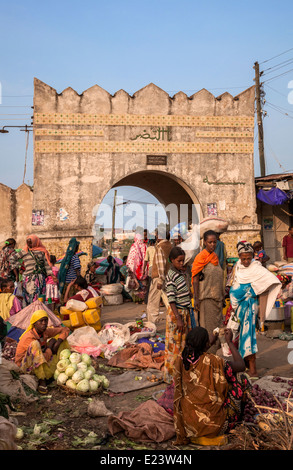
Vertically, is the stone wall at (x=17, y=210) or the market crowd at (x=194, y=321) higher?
the stone wall at (x=17, y=210)

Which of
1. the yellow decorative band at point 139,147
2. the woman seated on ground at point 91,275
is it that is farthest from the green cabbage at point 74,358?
the yellow decorative band at point 139,147

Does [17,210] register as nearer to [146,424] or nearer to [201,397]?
[146,424]

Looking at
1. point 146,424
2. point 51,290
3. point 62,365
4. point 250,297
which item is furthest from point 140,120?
point 146,424

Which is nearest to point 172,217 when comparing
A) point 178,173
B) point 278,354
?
point 178,173

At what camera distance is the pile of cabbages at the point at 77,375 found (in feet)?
16.7

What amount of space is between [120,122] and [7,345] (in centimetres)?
794

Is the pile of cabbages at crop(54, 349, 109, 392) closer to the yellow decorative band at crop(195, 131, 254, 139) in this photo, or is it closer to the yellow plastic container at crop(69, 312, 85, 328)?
the yellow plastic container at crop(69, 312, 85, 328)

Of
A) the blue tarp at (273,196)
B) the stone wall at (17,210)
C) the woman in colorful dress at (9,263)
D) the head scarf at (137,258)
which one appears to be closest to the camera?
the woman in colorful dress at (9,263)

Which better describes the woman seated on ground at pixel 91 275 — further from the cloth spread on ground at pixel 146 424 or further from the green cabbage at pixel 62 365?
the cloth spread on ground at pixel 146 424

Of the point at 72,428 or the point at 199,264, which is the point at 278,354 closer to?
the point at 199,264

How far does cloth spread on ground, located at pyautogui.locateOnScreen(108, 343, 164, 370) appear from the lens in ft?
20.1

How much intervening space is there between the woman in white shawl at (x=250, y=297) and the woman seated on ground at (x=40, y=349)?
7.38ft

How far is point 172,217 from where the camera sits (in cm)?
1711

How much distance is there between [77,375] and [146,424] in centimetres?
147
